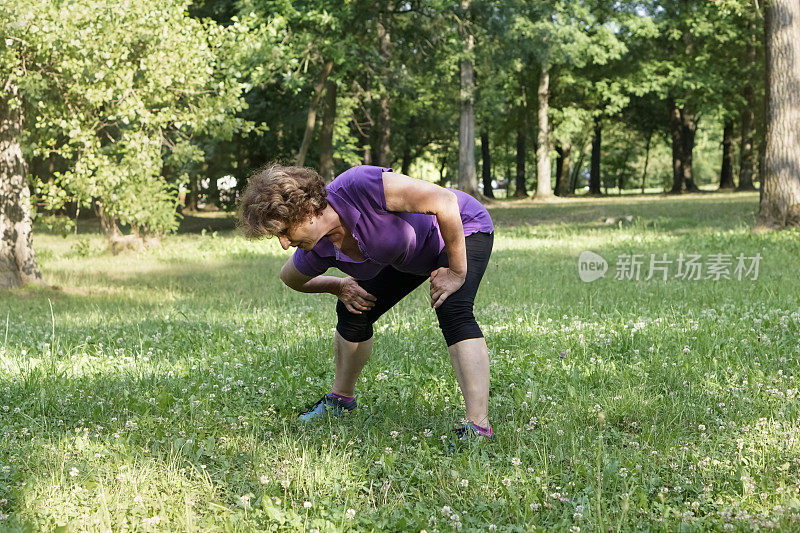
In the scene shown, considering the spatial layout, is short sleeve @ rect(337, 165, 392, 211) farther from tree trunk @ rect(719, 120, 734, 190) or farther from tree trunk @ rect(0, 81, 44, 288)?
tree trunk @ rect(719, 120, 734, 190)

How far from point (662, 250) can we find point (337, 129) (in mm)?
16829

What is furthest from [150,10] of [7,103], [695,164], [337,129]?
[695,164]

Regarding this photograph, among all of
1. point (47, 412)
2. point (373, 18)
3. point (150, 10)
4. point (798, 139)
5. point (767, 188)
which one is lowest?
point (47, 412)

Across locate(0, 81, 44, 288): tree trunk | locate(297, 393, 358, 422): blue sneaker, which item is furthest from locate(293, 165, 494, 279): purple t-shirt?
locate(0, 81, 44, 288): tree trunk

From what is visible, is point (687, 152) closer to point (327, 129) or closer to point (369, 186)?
point (327, 129)

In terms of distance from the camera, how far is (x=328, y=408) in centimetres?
468

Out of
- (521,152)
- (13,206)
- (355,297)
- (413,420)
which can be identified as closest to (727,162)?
(521,152)

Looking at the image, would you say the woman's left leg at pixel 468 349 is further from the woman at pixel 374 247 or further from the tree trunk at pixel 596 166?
the tree trunk at pixel 596 166

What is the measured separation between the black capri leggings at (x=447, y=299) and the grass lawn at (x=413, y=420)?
22.1 inches

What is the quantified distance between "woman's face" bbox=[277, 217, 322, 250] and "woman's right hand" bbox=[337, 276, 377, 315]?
581 millimetres

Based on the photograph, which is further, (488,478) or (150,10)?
(150,10)

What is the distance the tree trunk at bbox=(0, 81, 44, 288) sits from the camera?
10.8 metres

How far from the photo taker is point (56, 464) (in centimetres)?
377

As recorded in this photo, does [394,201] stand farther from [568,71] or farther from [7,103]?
[568,71]
